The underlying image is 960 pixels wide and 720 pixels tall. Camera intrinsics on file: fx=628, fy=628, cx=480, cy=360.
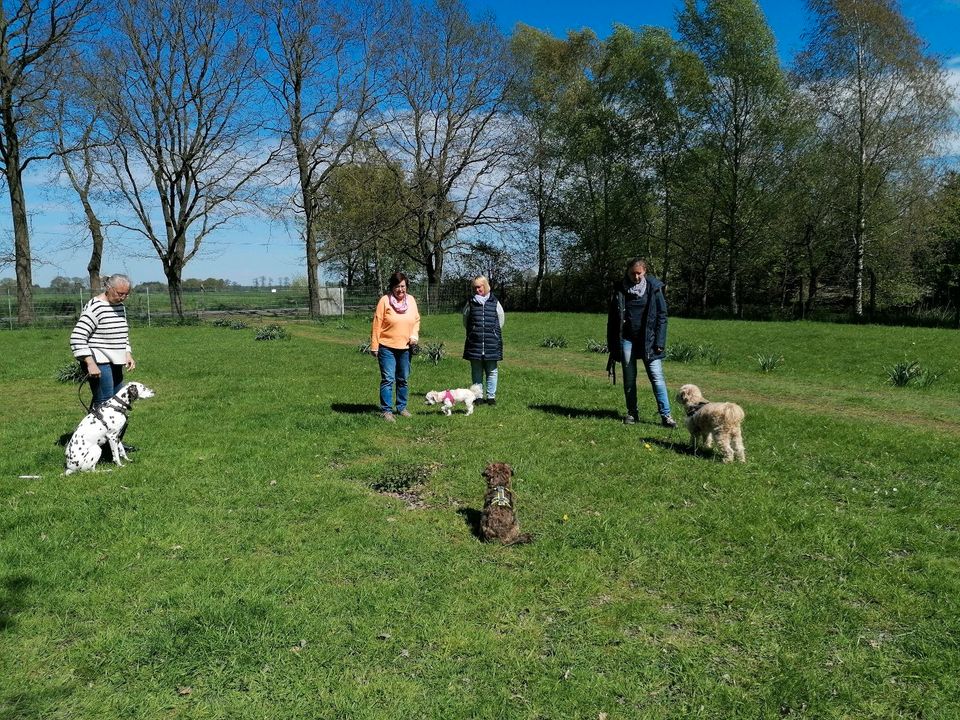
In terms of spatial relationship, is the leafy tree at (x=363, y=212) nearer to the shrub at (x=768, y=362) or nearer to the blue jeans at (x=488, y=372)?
the shrub at (x=768, y=362)

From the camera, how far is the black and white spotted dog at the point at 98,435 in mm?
→ 5973

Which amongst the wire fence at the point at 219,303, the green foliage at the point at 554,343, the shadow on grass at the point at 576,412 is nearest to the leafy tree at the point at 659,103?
the wire fence at the point at 219,303

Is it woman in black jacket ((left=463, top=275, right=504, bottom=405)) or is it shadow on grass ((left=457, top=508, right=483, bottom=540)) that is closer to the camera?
shadow on grass ((left=457, top=508, right=483, bottom=540))

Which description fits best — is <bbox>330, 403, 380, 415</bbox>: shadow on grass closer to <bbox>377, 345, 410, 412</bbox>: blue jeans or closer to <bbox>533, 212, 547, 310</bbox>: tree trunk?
<bbox>377, 345, 410, 412</bbox>: blue jeans

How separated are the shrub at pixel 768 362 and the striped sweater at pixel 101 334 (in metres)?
12.0

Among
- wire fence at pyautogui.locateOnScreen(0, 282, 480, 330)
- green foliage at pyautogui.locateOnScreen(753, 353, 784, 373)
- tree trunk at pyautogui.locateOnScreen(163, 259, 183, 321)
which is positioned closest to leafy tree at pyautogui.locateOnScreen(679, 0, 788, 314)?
→ wire fence at pyautogui.locateOnScreen(0, 282, 480, 330)

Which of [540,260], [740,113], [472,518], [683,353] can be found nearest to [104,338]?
[472,518]

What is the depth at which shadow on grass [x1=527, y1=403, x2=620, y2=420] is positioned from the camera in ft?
27.6

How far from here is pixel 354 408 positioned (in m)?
9.05

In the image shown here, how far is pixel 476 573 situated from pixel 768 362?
11447 mm

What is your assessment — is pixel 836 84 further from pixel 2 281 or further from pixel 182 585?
pixel 2 281

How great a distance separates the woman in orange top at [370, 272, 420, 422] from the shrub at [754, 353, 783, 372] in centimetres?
872

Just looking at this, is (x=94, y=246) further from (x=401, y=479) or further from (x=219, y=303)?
(x=401, y=479)

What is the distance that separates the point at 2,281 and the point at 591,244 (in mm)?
31002
